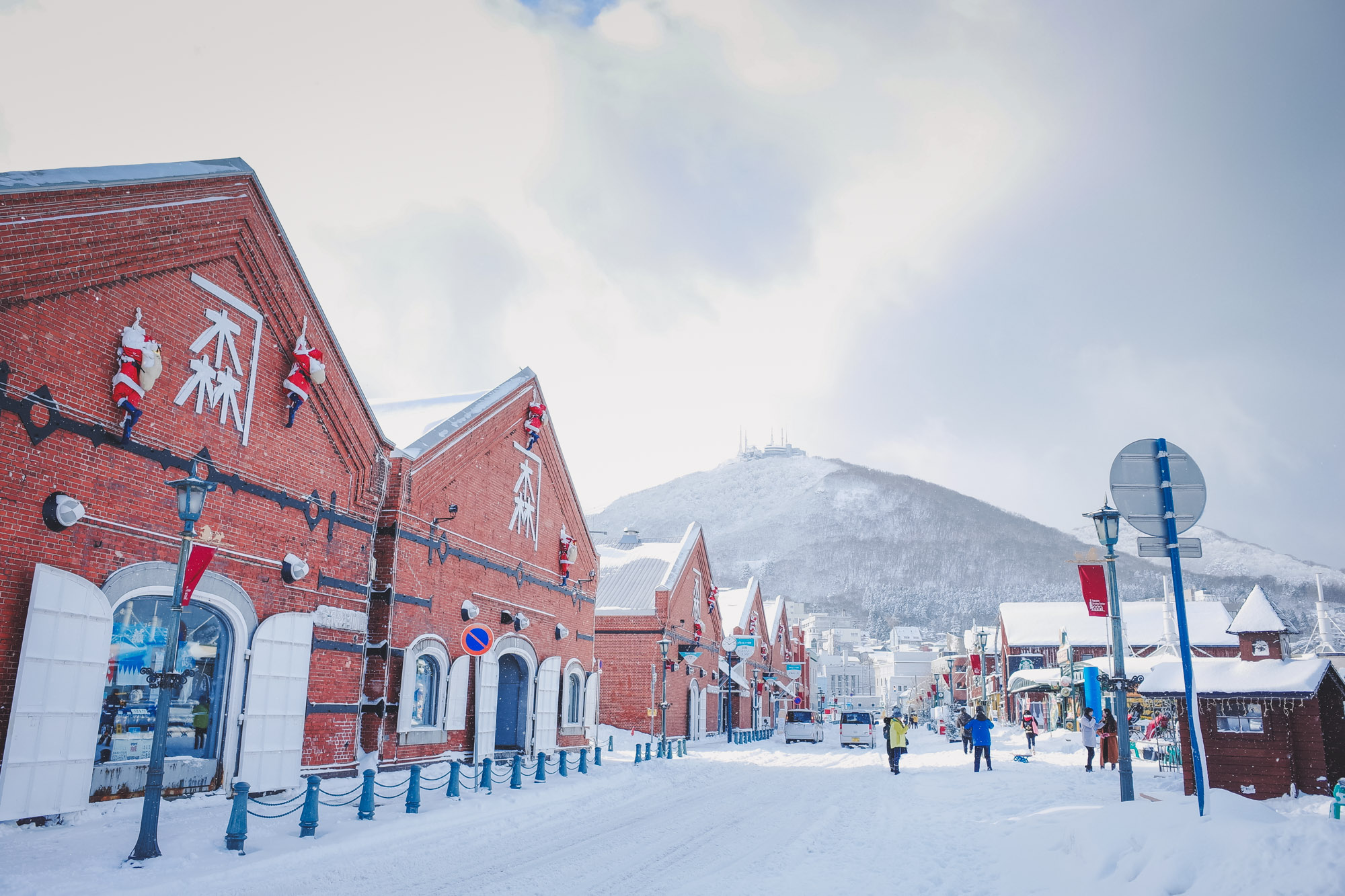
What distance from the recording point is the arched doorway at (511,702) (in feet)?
74.8

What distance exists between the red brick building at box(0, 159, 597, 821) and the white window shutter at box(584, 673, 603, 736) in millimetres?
7574

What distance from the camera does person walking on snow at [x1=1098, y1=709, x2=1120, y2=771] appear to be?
77.8 feet

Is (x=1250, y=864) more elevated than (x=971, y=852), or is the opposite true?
(x=1250, y=864)

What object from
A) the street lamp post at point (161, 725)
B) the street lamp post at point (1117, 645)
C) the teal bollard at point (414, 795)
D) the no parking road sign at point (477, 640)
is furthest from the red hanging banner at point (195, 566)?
the street lamp post at point (1117, 645)

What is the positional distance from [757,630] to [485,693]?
129 ft

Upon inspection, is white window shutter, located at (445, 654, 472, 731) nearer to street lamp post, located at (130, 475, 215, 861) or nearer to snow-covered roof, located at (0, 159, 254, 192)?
street lamp post, located at (130, 475, 215, 861)

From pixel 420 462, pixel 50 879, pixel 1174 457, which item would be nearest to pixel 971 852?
pixel 1174 457

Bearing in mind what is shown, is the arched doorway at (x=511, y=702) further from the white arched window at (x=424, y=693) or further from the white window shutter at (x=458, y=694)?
the white arched window at (x=424, y=693)

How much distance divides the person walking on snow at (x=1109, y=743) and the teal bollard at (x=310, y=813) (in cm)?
2151

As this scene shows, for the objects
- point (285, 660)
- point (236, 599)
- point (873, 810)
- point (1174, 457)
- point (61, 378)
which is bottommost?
point (873, 810)

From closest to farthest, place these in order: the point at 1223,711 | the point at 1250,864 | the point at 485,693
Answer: the point at 1250,864
the point at 1223,711
the point at 485,693

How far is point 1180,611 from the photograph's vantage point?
820cm

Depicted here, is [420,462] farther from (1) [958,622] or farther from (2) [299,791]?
(1) [958,622]

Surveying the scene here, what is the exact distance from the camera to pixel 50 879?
7637mm
